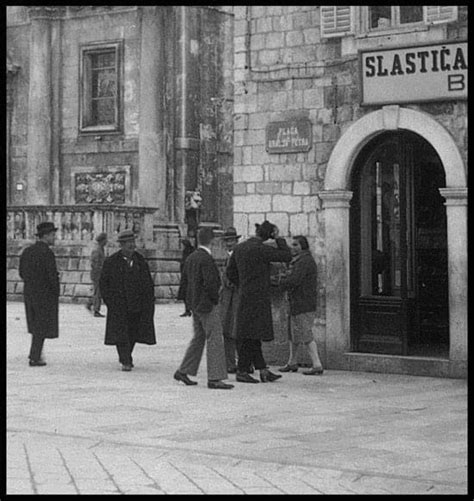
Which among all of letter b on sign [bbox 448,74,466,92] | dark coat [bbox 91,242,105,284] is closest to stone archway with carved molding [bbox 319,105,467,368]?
letter b on sign [bbox 448,74,466,92]

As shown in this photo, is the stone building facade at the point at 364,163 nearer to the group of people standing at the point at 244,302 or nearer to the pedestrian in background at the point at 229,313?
the group of people standing at the point at 244,302

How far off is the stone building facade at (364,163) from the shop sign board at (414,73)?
0.01 metres

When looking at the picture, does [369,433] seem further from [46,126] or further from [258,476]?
[46,126]

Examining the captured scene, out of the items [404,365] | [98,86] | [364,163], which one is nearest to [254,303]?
[404,365]

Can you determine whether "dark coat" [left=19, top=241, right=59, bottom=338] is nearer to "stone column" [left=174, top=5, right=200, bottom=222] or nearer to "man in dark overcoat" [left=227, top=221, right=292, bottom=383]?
"man in dark overcoat" [left=227, top=221, right=292, bottom=383]

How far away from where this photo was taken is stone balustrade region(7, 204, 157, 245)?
2961 centimetres

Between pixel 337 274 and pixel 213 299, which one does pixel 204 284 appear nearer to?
pixel 213 299

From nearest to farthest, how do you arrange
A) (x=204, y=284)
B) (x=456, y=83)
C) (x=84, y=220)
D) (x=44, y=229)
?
(x=204, y=284) → (x=456, y=83) → (x=44, y=229) → (x=84, y=220)

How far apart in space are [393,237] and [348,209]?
2.22 feet

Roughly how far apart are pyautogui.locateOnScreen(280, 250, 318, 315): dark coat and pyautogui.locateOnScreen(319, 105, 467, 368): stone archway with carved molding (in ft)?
2.03

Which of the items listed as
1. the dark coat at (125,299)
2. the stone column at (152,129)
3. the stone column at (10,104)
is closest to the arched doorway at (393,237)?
the dark coat at (125,299)

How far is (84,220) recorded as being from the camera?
2986 cm

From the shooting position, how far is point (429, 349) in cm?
1598

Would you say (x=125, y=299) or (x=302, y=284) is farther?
(x=125, y=299)
